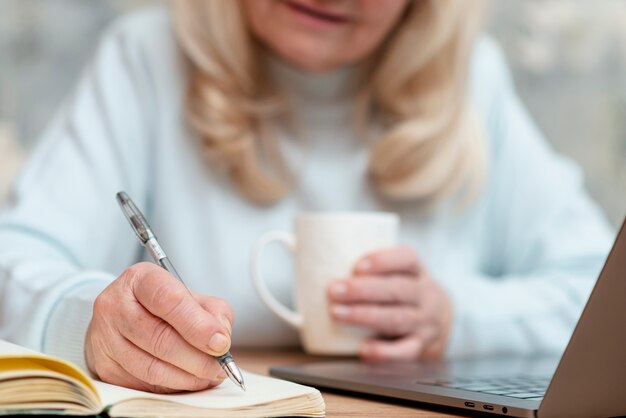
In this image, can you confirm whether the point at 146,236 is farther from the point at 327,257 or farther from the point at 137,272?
the point at 327,257

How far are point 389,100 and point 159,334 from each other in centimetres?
71

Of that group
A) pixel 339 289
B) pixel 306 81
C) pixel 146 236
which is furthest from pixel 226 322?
pixel 306 81

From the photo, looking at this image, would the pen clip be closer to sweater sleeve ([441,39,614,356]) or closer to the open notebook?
the open notebook

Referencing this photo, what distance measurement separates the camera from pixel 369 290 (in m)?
0.85

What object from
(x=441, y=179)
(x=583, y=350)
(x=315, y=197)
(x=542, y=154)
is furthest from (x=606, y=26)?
(x=583, y=350)

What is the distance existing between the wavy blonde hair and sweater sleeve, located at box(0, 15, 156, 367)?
10 centimetres

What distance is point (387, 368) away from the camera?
2.54ft

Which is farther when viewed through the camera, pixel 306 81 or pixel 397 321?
pixel 306 81

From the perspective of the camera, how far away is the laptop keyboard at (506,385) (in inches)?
22.8

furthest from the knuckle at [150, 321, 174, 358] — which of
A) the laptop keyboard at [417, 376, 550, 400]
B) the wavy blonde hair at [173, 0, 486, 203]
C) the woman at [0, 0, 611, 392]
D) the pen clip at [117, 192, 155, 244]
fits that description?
the wavy blonde hair at [173, 0, 486, 203]

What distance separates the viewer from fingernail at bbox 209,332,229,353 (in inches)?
20.2

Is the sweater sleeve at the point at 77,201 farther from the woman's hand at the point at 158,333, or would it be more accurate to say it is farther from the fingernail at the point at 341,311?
the fingernail at the point at 341,311

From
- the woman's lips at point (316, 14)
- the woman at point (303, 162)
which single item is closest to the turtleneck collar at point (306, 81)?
the woman at point (303, 162)

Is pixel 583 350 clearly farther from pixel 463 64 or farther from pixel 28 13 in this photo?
pixel 28 13
